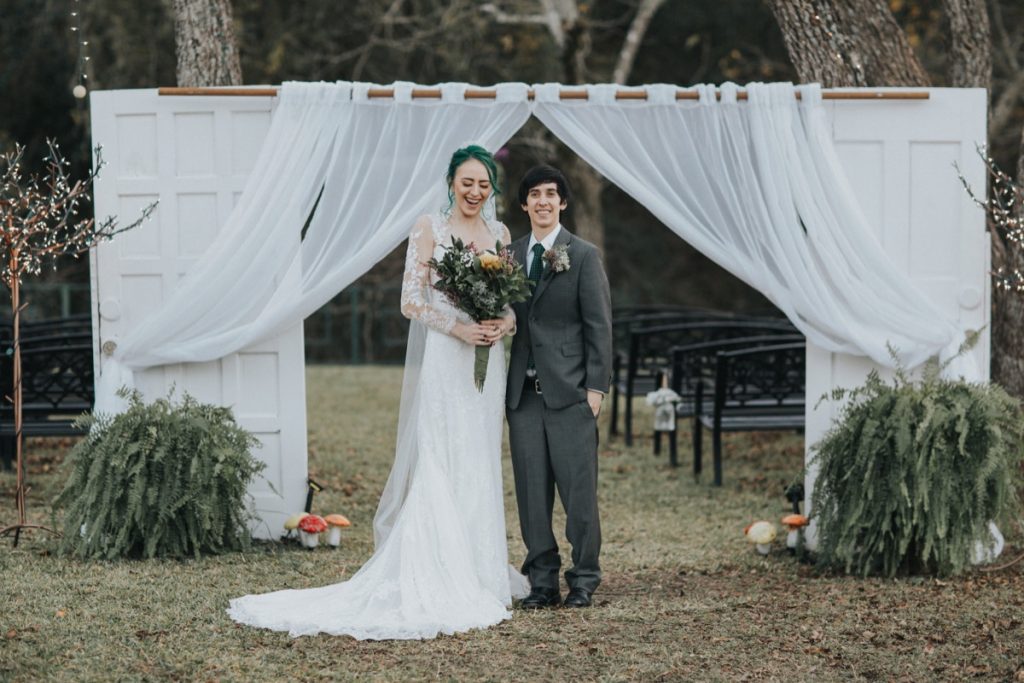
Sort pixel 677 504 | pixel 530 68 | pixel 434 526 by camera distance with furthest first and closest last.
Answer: pixel 530 68
pixel 677 504
pixel 434 526

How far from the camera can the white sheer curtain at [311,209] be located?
20.7 ft

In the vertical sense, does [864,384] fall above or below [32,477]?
above

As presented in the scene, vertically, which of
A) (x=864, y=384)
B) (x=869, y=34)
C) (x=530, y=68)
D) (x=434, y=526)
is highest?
(x=530, y=68)

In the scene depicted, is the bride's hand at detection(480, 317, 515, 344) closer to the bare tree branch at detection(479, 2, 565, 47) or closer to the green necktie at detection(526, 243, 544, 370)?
the green necktie at detection(526, 243, 544, 370)

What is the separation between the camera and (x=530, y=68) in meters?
16.6

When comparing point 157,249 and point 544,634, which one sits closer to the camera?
point 544,634

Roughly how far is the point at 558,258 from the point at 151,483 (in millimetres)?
2276

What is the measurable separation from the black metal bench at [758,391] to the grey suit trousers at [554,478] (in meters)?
2.67

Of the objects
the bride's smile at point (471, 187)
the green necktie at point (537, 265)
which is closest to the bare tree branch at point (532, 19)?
the bride's smile at point (471, 187)

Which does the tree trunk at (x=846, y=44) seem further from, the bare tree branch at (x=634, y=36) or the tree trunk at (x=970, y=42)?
the bare tree branch at (x=634, y=36)

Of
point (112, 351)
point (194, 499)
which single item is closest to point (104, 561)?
point (194, 499)

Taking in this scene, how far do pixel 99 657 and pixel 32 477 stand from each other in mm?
4142

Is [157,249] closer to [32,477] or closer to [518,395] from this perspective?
[518,395]

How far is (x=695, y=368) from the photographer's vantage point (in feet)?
28.3
